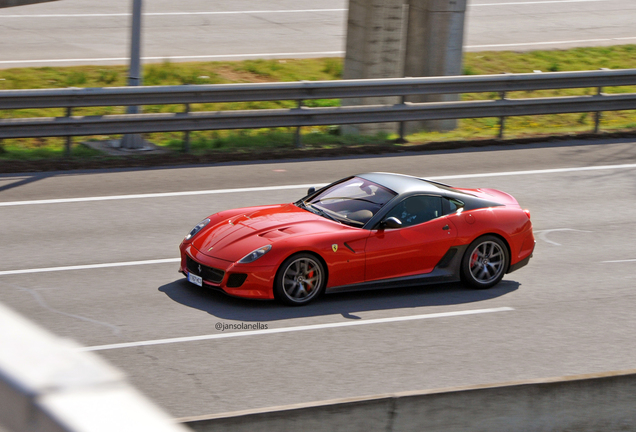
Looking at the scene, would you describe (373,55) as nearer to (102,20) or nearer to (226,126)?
(226,126)

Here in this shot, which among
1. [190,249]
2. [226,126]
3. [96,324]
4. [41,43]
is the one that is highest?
[41,43]

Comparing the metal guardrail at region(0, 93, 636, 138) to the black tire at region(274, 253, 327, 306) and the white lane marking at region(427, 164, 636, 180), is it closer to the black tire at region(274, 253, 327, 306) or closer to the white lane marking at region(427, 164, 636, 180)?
the white lane marking at region(427, 164, 636, 180)

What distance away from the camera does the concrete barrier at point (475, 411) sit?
13.8 feet

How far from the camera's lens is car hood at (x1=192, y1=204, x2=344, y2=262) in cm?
819

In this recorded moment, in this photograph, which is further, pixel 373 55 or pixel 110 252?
pixel 373 55

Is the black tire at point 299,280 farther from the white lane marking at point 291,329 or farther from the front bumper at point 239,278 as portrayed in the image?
the white lane marking at point 291,329

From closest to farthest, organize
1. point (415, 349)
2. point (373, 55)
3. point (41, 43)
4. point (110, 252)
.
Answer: point (415, 349) → point (110, 252) → point (373, 55) → point (41, 43)

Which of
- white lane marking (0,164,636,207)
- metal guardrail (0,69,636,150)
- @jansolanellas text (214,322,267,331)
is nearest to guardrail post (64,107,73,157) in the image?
metal guardrail (0,69,636,150)

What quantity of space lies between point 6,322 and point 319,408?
2997 millimetres

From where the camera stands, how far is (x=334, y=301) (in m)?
8.57

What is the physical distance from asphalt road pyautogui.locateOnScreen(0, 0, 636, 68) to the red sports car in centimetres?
1179

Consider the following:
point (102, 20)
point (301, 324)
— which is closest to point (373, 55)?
point (301, 324)

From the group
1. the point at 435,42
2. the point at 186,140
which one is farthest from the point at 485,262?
the point at 435,42

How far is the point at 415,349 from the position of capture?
7.27 m
